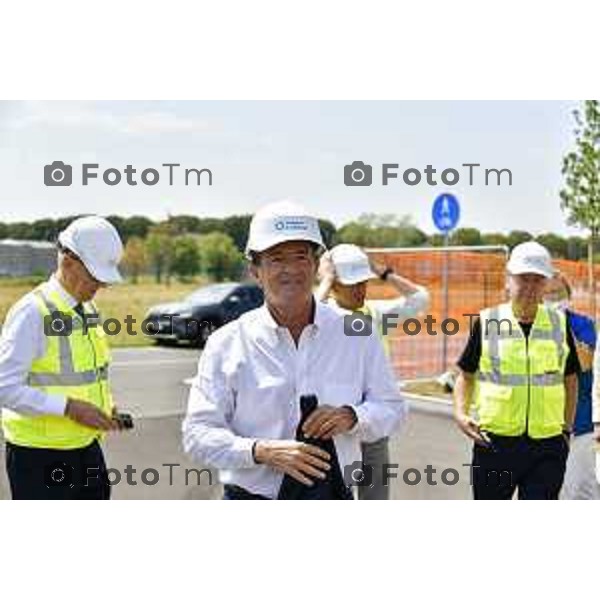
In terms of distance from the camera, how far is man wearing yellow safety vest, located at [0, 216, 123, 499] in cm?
331

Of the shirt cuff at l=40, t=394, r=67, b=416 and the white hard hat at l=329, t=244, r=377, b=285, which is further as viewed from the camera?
the white hard hat at l=329, t=244, r=377, b=285

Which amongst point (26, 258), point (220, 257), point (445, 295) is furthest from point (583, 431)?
point (26, 258)

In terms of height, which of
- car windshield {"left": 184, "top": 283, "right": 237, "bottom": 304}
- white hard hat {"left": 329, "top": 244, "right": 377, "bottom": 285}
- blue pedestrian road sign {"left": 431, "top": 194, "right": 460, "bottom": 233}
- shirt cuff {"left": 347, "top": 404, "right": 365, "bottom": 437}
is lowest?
shirt cuff {"left": 347, "top": 404, "right": 365, "bottom": 437}

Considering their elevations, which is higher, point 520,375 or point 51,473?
point 520,375

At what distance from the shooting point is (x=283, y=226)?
2389 mm

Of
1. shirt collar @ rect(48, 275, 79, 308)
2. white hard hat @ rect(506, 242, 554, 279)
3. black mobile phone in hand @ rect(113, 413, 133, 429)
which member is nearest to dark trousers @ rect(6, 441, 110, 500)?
black mobile phone in hand @ rect(113, 413, 133, 429)

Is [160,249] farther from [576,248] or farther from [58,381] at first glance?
[576,248]

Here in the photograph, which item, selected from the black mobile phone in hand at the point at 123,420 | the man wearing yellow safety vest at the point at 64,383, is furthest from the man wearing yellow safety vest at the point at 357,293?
the man wearing yellow safety vest at the point at 64,383

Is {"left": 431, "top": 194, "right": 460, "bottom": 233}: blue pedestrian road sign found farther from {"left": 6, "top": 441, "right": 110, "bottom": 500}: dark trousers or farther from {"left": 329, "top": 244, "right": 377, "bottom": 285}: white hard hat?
{"left": 6, "top": 441, "right": 110, "bottom": 500}: dark trousers

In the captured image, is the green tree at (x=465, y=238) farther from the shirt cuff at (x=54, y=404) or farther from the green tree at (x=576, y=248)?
the shirt cuff at (x=54, y=404)

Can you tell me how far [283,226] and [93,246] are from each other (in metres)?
1.23

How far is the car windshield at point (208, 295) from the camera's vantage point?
189 inches

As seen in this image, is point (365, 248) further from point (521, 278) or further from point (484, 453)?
point (484, 453)

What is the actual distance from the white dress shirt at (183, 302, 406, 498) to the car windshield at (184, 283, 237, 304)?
2307mm
